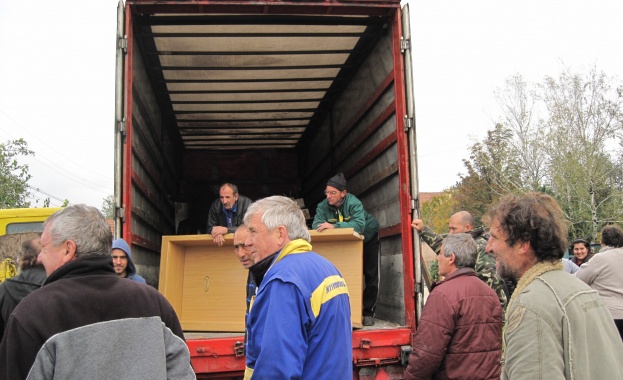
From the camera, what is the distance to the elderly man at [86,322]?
1857 mm

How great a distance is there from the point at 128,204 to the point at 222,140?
19.4 ft

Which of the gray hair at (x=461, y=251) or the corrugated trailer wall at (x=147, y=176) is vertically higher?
the corrugated trailer wall at (x=147, y=176)

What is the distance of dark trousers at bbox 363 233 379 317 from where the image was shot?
234 inches

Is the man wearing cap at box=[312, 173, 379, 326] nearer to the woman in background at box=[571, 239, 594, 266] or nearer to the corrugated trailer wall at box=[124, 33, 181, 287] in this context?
the corrugated trailer wall at box=[124, 33, 181, 287]

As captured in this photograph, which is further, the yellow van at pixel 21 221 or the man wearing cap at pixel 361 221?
the yellow van at pixel 21 221

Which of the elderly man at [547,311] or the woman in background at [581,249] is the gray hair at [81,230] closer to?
the elderly man at [547,311]

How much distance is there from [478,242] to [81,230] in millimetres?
3443

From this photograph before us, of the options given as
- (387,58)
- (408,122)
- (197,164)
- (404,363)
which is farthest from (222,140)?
(404,363)

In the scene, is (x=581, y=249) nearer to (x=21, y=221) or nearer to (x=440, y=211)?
(x=21, y=221)

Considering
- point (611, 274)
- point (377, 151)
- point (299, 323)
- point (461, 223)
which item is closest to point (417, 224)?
point (461, 223)

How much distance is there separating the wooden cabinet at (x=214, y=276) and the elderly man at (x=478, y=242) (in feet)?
1.94

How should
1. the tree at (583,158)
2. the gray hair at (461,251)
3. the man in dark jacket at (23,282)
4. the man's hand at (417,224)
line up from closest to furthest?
the man in dark jacket at (23,282) → the gray hair at (461,251) → the man's hand at (417,224) → the tree at (583,158)

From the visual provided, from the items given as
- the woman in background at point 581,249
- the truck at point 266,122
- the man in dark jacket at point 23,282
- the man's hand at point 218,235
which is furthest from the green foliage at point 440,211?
the man in dark jacket at point 23,282

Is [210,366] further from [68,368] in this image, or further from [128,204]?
[68,368]
